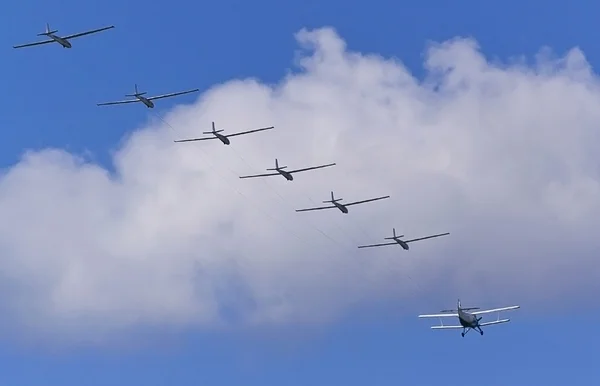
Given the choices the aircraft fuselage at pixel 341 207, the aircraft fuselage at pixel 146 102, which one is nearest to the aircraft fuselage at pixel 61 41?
the aircraft fuselage at pixel 146 102

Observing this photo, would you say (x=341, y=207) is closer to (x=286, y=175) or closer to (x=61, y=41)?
(x=286, y=175)

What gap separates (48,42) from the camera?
525ft

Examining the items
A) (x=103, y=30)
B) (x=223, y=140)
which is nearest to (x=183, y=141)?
(x=223, y=140)

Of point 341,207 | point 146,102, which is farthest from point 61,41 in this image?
point 341,207

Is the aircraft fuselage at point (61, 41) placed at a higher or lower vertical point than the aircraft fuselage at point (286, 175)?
higher

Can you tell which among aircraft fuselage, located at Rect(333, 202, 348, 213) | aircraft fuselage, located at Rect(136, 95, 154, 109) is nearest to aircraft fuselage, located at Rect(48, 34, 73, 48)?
aircraft fuselage, located at Rect(136, 95, 154, 109)

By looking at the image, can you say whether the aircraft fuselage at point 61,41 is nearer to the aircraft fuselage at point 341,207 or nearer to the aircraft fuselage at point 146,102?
the aircraft fuselage at point 146,102

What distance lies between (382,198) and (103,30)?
168 ft

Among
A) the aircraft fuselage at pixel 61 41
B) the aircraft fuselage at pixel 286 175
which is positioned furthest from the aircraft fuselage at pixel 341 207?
the aircraft fuselage at pixel 61 41

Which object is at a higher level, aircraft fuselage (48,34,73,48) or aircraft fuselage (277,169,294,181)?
aircraft fuselage (48,34,73,48)

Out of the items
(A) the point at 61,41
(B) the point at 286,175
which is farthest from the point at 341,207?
(A) the point at 61,41

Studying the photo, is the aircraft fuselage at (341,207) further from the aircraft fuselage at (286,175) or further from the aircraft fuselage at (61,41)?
the aircraft fuselage at (61,41)

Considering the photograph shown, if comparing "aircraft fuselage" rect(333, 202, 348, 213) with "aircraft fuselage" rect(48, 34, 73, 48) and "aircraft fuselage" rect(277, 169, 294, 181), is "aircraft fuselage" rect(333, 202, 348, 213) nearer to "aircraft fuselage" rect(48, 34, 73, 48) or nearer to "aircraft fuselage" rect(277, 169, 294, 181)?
"aircraft fuselage" rect(277, 169, 294, 181)

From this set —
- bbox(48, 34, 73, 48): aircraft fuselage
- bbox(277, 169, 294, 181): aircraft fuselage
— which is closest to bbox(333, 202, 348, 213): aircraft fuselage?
bbox(277, 169, 294, 181): aircraft fuselage
